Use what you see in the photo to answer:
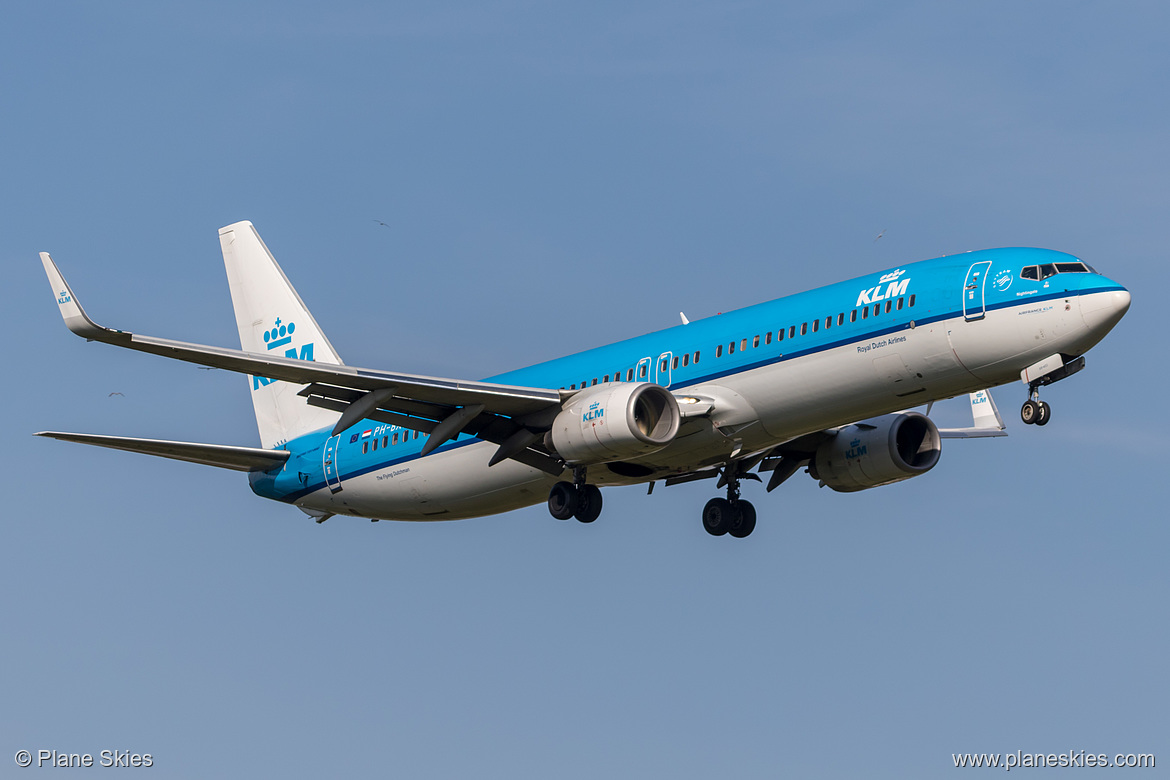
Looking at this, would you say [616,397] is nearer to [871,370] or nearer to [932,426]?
[871,370]

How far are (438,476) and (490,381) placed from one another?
3.44 m

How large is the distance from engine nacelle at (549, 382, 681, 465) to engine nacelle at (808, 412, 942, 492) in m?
7.45

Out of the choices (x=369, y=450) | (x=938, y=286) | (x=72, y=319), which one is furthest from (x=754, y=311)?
(x=72, y=319)

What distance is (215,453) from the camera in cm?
4462

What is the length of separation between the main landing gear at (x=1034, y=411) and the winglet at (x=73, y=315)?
1963cm

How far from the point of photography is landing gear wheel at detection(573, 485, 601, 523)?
3953cm

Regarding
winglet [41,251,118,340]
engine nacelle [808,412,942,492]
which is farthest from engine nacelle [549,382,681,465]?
winglet [41,251,118,340]

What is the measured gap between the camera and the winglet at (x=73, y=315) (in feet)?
105

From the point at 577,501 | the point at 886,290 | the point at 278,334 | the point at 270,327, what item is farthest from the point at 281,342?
the point at 886,290

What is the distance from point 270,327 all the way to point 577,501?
17318 mm

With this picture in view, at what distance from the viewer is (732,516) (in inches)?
1713

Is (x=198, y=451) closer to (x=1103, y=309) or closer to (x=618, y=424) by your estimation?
(x=618, y=424)

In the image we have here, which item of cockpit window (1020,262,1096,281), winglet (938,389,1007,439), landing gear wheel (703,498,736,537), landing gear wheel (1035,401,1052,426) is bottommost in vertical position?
landing gear wheel (1035,401,1052,426)

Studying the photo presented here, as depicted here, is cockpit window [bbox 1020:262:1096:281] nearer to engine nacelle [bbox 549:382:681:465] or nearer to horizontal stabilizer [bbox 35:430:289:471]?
engine nacelle [bbox 549:382:681:465]
